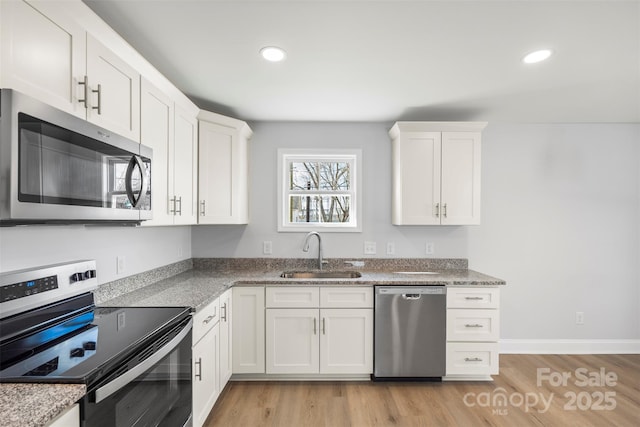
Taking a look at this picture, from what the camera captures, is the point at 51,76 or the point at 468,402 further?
the point at 468,402

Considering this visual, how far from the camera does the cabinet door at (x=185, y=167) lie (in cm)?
228

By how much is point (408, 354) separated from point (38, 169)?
2.62 meters

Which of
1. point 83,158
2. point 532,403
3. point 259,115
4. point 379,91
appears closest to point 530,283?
point 532,403

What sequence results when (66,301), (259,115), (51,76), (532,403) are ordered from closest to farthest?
(51,76) → (66,301) → (532,403) → (259,115)

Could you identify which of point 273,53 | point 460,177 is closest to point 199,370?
point 273,53

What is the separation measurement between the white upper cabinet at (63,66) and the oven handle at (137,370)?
3.38 ft

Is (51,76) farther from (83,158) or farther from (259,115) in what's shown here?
(259,115)

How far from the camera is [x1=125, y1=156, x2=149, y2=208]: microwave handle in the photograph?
4.97ft

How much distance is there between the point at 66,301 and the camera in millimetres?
1520

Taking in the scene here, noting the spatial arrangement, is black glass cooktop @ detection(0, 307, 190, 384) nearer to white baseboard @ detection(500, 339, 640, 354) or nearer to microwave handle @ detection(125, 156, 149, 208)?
microwave handle @ detection(125, 156, 149, 208)

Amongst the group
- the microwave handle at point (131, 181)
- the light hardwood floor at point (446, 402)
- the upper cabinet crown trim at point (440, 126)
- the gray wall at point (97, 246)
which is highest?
the upper cabinet crown trim at point (440, 126)

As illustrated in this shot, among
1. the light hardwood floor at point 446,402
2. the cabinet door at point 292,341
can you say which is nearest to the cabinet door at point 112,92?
the cabinet door at point 292,341

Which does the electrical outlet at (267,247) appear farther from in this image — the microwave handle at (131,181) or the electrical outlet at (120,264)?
the microwave handle at (131,181)

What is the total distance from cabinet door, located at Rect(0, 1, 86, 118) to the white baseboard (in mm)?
3958
